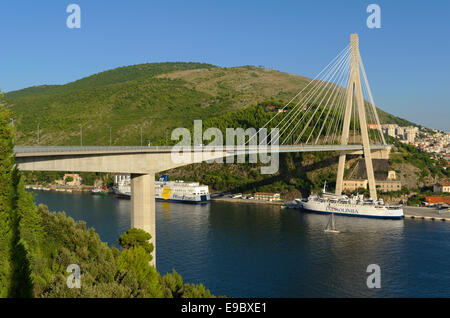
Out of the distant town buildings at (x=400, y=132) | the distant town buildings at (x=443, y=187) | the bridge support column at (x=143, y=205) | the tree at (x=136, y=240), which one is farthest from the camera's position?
the distant town buildings at (x=400, y=132)

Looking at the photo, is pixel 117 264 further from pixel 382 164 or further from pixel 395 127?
pixel 395 127

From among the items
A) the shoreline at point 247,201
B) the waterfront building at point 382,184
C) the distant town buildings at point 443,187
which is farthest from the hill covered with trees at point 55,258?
the distant town buildings at point 443,187

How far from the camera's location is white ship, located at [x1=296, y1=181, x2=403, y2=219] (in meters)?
48.1

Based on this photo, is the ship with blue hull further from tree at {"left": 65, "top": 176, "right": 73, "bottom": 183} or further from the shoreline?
tree at {"left": 65, "top": 176, "right": 73, "bottom": 183}

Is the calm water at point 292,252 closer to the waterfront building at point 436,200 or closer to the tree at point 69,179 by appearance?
the waterfront building at point 436,200

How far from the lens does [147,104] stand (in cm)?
11881

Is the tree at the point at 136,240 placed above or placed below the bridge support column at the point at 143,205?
below

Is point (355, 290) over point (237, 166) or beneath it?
beneath

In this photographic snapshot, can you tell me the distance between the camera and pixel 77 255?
72.9ft

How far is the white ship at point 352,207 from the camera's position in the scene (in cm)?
4806

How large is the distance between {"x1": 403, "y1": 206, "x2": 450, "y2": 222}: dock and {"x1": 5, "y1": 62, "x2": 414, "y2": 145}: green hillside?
56.5m

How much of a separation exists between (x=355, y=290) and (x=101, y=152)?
16196 millimetres

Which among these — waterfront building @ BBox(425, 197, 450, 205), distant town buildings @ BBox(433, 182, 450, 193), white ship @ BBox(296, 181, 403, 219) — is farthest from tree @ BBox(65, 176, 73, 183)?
distant town buildings @ BBox(433, 182, 450, 193)
